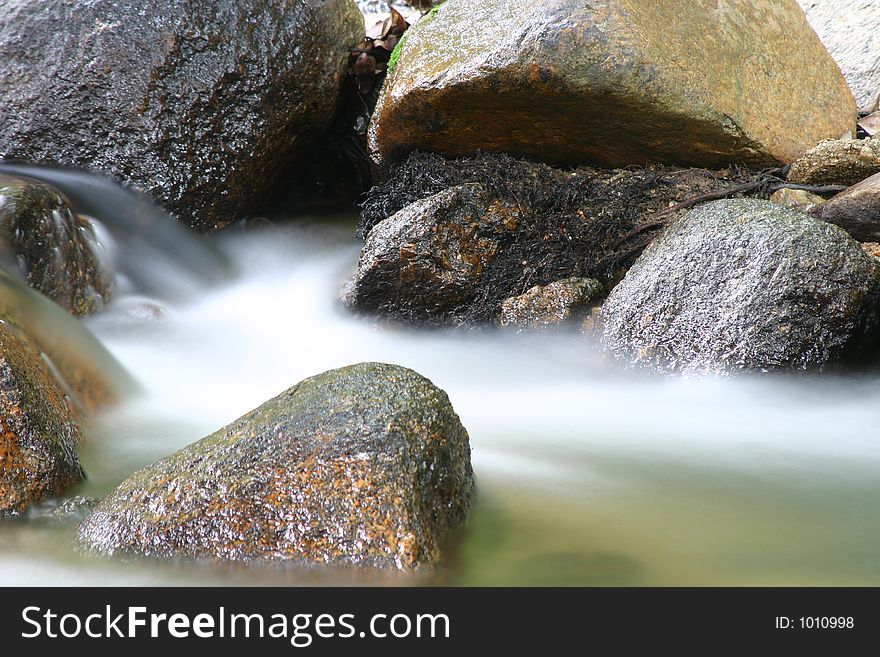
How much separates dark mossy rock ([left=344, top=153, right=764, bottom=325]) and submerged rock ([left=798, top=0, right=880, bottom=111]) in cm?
259

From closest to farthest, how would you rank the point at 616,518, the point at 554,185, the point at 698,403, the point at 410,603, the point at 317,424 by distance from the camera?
the point at 410,603 → the point at 317,424 → the point at 616,518 → the point at 698,403 → the point at 554,185

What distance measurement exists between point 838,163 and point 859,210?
0.69 m

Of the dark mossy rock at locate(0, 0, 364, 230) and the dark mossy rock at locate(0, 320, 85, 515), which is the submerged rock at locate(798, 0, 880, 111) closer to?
the dark mossy rock at locate(0, 0, 364, 230)

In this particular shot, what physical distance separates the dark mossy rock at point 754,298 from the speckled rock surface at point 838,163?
3.57ft

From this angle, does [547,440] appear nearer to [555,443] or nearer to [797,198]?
[555,443]

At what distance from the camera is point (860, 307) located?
4066mm

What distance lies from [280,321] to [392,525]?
11.9 feet

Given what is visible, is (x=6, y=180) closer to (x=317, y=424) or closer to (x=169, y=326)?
(x=169, y=326)

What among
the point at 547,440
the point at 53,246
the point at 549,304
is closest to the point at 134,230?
the point at 53,246

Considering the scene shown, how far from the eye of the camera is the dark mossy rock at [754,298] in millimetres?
4047

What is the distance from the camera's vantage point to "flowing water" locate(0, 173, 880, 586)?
2.41 meters

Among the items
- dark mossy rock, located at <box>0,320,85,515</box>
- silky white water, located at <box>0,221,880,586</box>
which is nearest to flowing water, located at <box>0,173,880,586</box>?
silky white water, located at <box>0,221,880,586</box>

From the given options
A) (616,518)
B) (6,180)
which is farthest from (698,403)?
(6,180)

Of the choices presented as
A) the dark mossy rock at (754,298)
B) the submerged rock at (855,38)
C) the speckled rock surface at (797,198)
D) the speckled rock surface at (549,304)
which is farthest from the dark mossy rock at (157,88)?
the submerged rock at (855,38)
